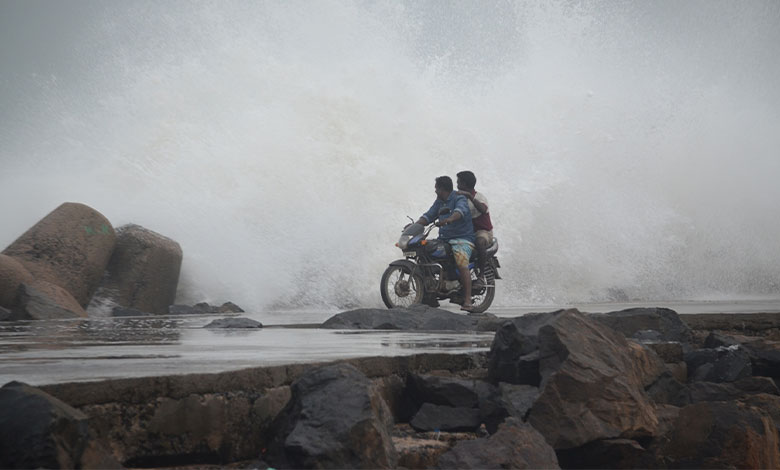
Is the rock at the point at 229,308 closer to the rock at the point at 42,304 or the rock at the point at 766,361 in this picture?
the rock at the point at 42,304

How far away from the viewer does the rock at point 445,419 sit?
2.69m

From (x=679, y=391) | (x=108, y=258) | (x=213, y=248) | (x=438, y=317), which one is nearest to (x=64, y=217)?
(x=108, y=258)

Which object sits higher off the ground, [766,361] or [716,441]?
[766,361]

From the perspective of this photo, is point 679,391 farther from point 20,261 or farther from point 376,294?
point 376,294

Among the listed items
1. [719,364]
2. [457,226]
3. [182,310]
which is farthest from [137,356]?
[182,310]

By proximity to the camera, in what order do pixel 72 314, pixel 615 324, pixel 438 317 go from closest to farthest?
pixel 615 324, pixel 438 317, pixel 72 314

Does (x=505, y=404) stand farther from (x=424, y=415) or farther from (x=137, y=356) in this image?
(x=137, y=356)

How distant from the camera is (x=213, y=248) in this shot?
15.3 meters

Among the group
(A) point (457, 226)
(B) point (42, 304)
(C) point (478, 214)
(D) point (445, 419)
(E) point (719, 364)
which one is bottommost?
(D) point (445, 419)

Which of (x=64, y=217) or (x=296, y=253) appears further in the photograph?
(x=296, y=253)

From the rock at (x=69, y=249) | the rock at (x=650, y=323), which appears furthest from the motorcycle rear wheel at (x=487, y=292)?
the rock at (x=69, y=249)

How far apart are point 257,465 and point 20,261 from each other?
365 inches

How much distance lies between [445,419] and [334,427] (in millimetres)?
716

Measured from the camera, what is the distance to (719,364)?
4199 millimetres
